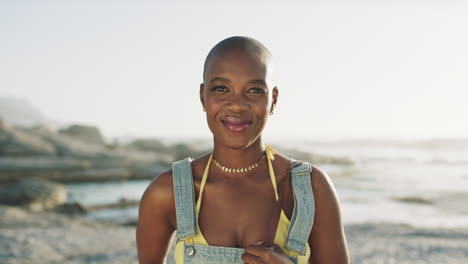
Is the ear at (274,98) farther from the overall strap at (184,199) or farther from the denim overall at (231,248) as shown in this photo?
the overall strap at (184,199)

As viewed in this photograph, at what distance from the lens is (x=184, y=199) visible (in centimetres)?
191

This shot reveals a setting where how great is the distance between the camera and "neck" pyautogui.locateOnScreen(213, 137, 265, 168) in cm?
198

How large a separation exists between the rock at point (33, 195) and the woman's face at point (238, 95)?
33.1ft

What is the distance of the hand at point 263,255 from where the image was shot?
1.67 meters

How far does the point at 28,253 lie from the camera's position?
5520mm

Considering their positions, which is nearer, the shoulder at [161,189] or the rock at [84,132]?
the shoulder at [161,189]

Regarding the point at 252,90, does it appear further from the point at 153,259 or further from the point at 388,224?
the point at 388,224

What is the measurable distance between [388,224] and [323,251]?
6.47 m

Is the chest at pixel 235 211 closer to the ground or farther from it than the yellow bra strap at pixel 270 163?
closer to the ground

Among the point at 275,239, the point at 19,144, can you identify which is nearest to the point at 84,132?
the point at 19,144

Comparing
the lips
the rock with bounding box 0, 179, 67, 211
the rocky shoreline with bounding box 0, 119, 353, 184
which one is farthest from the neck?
the rocky shoreline with bounding box 0, 119, 353, 184

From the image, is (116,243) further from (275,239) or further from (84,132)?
(84,132)

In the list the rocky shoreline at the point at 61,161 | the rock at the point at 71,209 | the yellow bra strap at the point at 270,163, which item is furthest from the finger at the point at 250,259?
the rocky shoreline at the point at 61,161

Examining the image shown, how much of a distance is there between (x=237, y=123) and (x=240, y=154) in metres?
0.21
